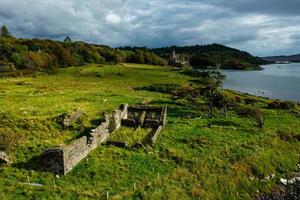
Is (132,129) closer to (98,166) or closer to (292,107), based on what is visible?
(98,166)

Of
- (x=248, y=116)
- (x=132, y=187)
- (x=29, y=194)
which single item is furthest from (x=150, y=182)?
(x=248, y=116)

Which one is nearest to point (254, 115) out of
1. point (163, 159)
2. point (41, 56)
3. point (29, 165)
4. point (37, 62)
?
point (163, 159)

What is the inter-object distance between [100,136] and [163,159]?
24.6 feet

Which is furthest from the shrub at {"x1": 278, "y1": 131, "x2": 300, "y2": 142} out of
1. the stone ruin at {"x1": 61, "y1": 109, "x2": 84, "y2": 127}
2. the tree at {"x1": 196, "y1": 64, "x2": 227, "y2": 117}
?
the stone ruin at {"x1": 61, "y1": 109, "x2": 84, "y2": 127}

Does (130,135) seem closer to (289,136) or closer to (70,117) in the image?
(70,117)

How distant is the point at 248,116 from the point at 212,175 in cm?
2506

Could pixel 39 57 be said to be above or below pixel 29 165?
above

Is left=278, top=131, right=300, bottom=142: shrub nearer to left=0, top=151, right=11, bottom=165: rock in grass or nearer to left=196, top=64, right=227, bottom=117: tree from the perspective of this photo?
left=196, top=64, right=227, bottom=117: tree

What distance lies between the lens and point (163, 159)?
35719mm

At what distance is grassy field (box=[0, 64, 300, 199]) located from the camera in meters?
29.2

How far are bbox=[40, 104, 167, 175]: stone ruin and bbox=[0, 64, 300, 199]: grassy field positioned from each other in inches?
28.7

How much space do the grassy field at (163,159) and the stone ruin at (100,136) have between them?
2.39 feet

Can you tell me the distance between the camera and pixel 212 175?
3381cm

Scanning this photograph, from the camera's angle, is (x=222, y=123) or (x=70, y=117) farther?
(x=222, y=123)
